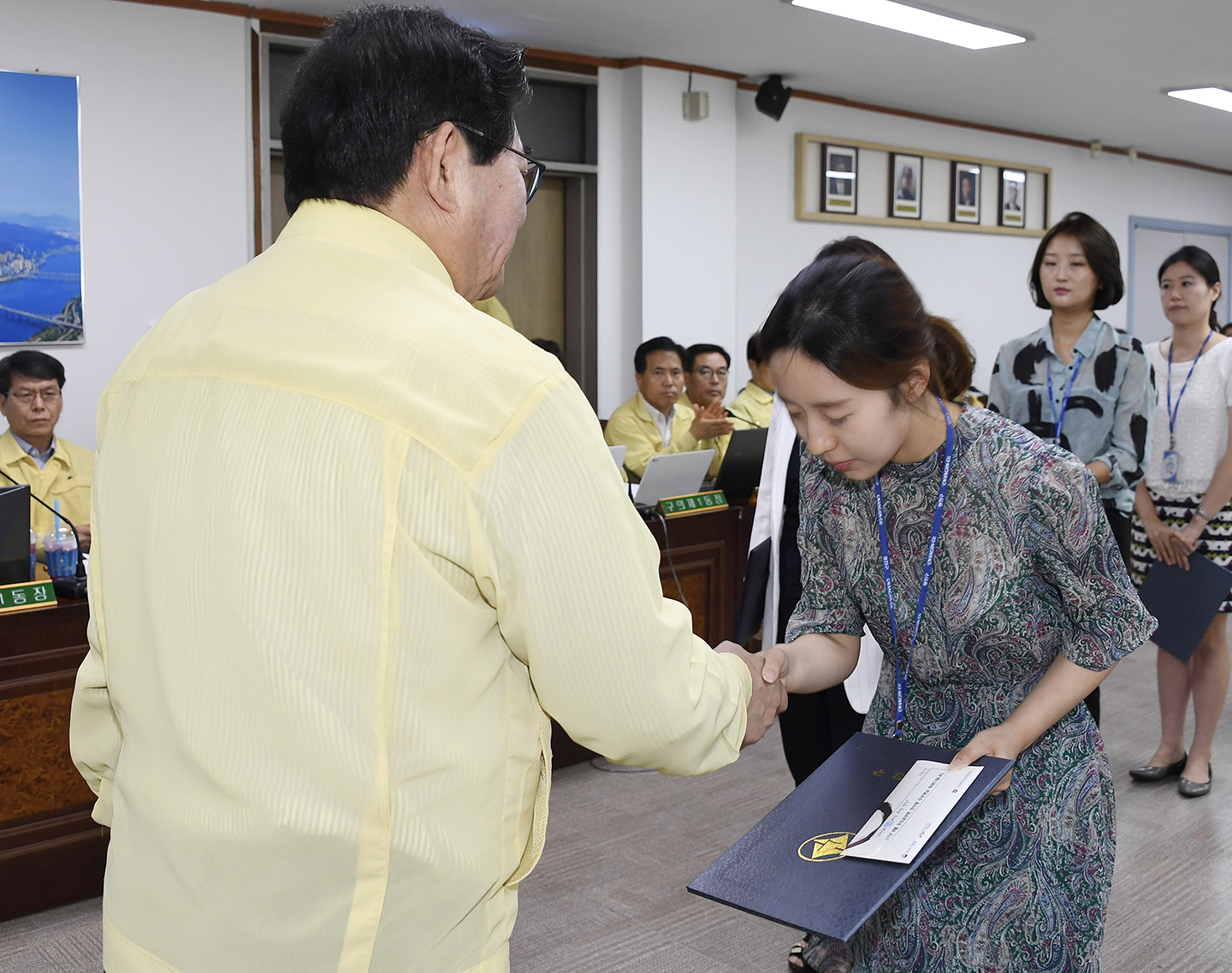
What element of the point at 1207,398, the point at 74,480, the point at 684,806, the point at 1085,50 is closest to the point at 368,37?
the point at 684,806

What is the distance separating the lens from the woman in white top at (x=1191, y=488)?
138 inches

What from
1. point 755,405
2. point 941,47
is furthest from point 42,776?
point 941,47

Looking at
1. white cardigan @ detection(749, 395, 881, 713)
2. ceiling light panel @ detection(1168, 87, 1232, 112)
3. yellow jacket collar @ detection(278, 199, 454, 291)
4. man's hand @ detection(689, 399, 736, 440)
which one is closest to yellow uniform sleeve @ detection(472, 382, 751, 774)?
yellow jacket collar @ detection(278, 199, 454, 291)

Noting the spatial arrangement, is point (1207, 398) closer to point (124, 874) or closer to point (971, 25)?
point (971, 25)

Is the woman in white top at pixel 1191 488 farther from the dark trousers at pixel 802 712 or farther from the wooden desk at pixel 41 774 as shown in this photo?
the wooden desk at pixel 41 774

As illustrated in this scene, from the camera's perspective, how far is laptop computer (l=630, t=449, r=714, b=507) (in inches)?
155

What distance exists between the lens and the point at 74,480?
4242 millimetres

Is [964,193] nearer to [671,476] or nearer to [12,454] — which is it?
[671,476]

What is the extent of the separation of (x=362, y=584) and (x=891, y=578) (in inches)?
34.7

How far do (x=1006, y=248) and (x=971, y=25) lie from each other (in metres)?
3.40

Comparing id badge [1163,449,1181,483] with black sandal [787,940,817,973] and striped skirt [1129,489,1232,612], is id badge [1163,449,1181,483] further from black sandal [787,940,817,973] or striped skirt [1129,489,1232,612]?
black sandal [787,940,817,973]

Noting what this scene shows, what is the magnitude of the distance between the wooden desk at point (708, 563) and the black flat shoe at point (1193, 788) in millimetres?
1470

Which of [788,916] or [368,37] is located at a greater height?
[368,37]

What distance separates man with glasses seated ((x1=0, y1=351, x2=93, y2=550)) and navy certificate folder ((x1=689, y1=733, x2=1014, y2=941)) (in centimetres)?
333
